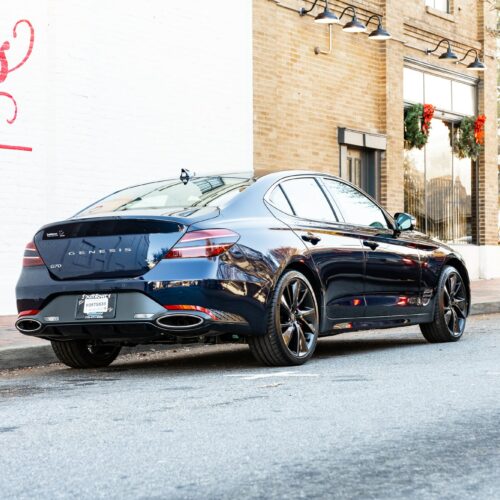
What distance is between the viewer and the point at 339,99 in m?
20.6

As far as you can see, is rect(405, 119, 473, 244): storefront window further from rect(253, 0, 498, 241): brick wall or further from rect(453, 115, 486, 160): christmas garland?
rect(253, 0, 498, 241): brick wall

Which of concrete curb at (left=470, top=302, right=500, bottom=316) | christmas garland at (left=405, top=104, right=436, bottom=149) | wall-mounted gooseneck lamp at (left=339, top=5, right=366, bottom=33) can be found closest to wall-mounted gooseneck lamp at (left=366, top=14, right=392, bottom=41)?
wall-mounted gooseneck lamp at (left=339, top=5, right=366, bottom=33)

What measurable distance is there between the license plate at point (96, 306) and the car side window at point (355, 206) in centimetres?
242

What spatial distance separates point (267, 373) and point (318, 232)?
134 cm

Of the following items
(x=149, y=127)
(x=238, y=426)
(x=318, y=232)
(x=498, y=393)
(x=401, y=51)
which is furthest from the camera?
(x=401, y=51)

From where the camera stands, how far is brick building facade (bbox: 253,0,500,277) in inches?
745

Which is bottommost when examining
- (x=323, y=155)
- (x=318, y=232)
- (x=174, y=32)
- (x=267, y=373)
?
(x=267, y=373)

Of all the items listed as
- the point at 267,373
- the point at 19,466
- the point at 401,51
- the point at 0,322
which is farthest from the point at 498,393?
the point at 401,51

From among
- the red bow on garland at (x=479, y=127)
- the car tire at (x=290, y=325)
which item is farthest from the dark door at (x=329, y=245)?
the red bow on garland at (x=479, y=127)

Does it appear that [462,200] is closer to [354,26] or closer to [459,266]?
[354,26]

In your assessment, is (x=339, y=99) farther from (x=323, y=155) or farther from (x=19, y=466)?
(x=19, y=466)

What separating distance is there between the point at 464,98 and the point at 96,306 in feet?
58.5

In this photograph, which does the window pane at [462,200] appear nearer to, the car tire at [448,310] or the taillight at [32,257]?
the car tire at [448,310]

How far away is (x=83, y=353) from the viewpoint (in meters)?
8.89
